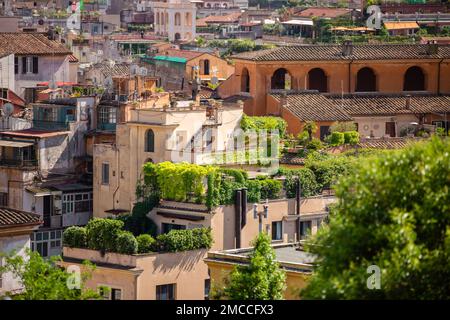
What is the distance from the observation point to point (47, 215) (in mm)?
51406

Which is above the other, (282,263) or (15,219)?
(15,219)

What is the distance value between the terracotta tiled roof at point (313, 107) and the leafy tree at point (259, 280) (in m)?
19.4

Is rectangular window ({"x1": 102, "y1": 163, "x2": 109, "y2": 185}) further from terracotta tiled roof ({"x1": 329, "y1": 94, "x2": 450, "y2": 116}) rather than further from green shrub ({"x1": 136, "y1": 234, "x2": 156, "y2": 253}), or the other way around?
terracotta tiled roof ({"x1": 329, "y1": 94, "x2": 450, "y2": 116})

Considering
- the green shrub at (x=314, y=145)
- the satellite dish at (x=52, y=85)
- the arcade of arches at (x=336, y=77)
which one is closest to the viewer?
the green shrub at (x=314, y=145)

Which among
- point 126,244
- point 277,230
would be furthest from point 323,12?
point 126,244

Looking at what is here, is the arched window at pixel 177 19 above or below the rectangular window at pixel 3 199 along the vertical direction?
above

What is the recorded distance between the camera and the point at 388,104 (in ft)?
198

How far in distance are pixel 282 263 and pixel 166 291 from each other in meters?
5.27

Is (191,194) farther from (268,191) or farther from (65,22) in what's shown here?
(65,22)

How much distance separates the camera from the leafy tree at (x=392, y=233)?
29.6 m

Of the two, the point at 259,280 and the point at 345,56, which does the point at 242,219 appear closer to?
the point at 259,280

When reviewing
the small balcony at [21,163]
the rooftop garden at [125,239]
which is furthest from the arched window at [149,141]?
the rooftop garden at [125,239]

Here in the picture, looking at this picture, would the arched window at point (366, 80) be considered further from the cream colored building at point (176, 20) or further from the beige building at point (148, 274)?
the cream colored building at point (176, 20)

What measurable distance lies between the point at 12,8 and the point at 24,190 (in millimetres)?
57766
